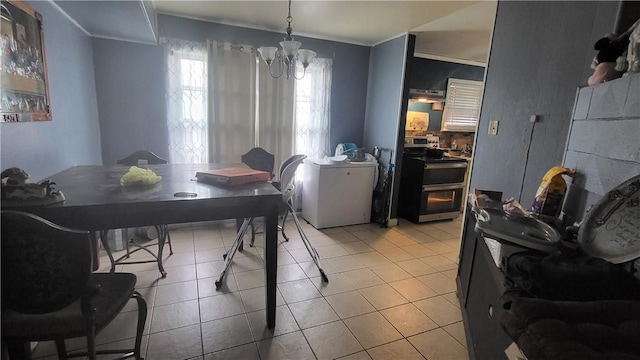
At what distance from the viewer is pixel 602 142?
1.33 metres

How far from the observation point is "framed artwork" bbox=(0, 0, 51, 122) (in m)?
1.46

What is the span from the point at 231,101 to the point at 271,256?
2258 millimetres

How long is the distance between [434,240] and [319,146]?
6.03ft

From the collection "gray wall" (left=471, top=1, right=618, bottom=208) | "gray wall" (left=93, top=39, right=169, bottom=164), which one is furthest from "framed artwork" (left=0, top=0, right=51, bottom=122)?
"gray wall" (left=471, top=1, right=618, bottom=208)

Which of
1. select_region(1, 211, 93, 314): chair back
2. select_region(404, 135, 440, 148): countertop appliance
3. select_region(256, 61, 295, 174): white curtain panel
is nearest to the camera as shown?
select_region(1, 211, 93, 314): chair back

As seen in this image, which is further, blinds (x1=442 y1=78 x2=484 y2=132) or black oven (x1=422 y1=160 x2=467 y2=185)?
blinds (x1=442 y1=78 x2=484 y2=132)

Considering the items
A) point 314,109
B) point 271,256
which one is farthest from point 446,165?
point 271,256

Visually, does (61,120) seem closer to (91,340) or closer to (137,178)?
(137,178)

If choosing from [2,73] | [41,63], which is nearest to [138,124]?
[41,63]

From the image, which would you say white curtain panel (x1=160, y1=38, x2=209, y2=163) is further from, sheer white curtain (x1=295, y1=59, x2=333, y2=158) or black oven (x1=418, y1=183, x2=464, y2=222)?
black oven (x1=418, y1=183, x2=464, y2=222)

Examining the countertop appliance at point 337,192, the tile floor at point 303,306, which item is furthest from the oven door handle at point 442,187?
the tile floor at point 303,306

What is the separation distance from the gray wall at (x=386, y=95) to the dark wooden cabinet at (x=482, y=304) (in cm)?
186

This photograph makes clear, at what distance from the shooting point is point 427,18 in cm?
290

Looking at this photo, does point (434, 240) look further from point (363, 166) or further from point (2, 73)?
point (2, 73)
